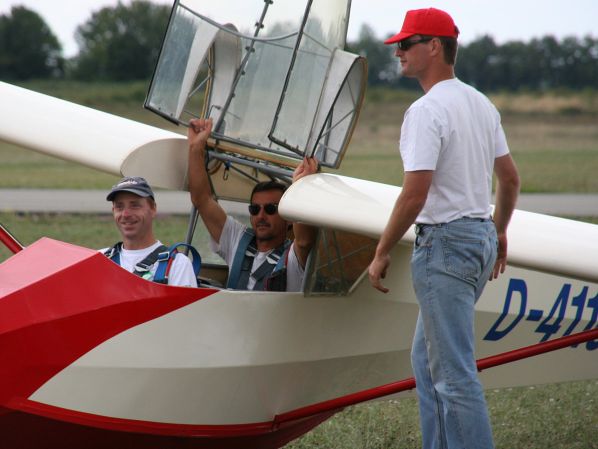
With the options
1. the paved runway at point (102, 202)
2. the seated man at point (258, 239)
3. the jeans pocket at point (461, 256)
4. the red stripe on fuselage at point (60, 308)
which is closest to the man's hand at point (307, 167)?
the seated man at point (258, 239)

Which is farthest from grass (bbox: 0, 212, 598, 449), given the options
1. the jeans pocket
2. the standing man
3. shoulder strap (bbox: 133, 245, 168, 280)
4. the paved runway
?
the paved runway

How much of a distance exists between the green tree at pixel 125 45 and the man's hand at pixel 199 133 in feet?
159

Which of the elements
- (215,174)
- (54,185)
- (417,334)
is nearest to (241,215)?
(215,174)

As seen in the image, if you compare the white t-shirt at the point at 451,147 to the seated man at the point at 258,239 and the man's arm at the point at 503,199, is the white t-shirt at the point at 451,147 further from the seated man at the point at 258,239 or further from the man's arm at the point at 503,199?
the seated man at the point at 258,239

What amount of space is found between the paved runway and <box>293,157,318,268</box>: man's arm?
1168cm

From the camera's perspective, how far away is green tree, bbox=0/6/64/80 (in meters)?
60.1

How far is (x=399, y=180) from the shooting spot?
22094mm

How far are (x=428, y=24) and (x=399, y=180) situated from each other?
18.4 metres

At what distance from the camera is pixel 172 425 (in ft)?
14.6

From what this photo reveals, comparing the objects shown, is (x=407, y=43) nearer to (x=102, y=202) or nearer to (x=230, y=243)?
(x=230, y=243)

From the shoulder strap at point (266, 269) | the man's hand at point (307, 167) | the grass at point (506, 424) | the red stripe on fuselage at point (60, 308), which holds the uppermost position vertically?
the man's hand at point (307, 167)

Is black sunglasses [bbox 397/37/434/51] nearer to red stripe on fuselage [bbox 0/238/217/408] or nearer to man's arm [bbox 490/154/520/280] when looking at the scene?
man's arm [bbox 490/154/520/280]

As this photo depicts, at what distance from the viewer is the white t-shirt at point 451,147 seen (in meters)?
3.75

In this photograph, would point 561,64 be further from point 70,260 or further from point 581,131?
point 70,260
